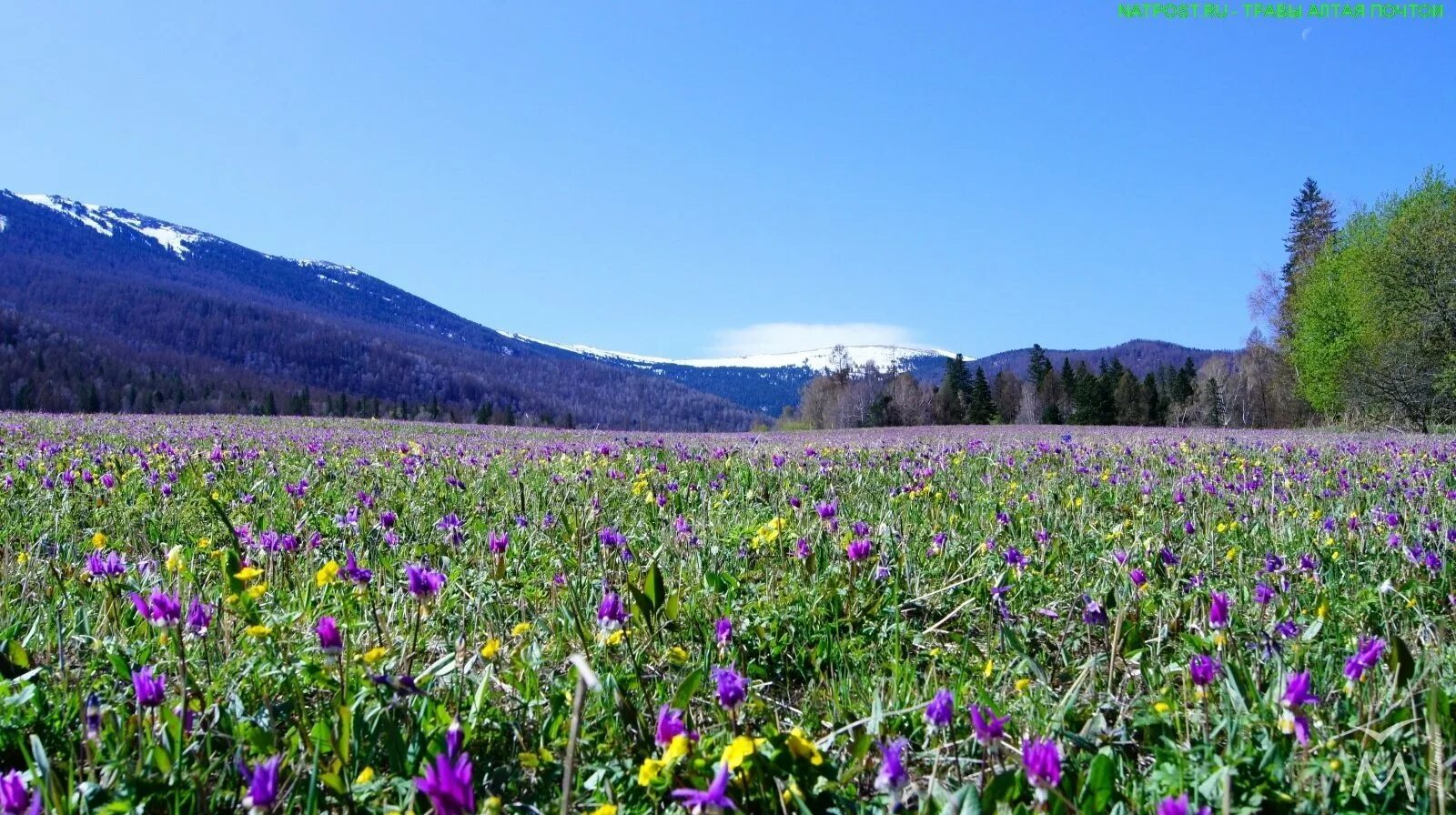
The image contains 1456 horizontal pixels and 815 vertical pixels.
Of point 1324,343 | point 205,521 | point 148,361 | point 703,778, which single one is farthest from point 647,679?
point 148,361

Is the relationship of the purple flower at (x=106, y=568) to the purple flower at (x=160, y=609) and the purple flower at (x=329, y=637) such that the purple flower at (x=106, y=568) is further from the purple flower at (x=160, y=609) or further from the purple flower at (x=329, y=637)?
the purple flower at (x=329, y=637)

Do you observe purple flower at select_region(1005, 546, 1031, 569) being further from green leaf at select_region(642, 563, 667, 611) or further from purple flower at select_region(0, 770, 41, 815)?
purple flower at select_region(0, 770, 41, 815)

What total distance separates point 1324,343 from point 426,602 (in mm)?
54024

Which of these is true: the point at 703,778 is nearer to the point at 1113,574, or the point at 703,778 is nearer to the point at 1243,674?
the point at 1243,674

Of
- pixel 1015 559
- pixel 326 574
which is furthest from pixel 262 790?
pixel 1015 559

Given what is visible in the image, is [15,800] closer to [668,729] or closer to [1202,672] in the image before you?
[668,729]

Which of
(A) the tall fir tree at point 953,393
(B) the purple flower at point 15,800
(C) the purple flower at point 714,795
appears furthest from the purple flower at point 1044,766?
(A) the tall fir tree at point 953,393

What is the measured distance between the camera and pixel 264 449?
9.01 metres

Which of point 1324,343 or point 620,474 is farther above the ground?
point 1324,343

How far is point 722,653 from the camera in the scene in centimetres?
252

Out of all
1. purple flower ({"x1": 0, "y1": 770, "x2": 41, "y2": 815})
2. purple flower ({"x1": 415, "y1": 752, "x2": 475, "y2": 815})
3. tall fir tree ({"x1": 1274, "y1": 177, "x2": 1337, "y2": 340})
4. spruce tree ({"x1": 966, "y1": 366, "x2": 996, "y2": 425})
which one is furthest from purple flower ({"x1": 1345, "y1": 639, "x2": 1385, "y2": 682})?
spruce tree ({"x1": 966, "y1": 366, "x2": 996, "y2": 425})

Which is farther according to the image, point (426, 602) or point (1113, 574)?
point (1113, 574)

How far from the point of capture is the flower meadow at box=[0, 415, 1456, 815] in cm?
160

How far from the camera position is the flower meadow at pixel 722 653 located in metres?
1.60
